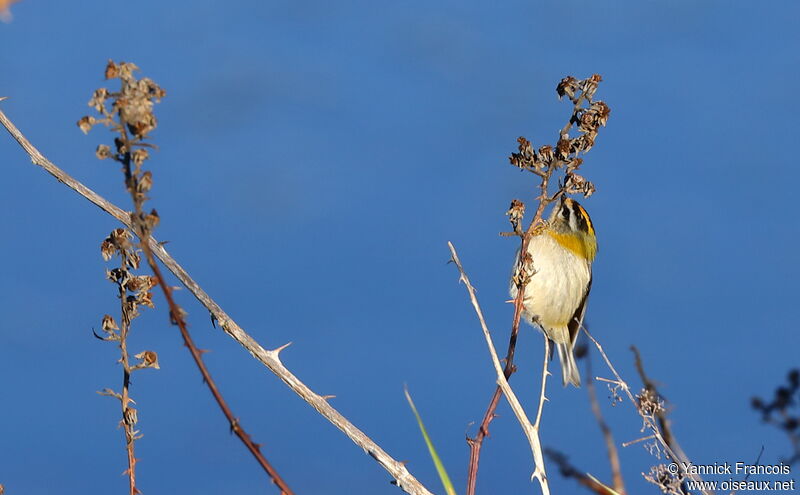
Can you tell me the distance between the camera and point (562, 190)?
2359 millimetres

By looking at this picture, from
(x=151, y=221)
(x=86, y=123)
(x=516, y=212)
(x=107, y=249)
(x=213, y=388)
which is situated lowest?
(x=213, y=388)

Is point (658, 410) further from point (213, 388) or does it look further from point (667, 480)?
point (213, 388)

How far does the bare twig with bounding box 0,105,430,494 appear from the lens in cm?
163

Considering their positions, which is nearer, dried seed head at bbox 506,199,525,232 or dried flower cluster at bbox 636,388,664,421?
dried flower cluster at bbox 636,388,664,421

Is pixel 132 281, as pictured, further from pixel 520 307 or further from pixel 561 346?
pixel 561 346

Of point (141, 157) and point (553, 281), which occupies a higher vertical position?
point (553, 281)

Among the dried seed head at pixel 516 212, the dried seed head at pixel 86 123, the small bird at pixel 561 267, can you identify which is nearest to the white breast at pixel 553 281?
the small bird at pixel 561 267

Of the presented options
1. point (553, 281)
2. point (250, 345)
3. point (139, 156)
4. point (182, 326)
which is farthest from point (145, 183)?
point (553, 281)

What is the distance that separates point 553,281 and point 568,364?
66 centimetres

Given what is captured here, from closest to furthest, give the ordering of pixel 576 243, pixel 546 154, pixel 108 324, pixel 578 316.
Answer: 1. pixel 108 324
2. pixel 546 154
3. pixel 576 243
4. pixel 578 316

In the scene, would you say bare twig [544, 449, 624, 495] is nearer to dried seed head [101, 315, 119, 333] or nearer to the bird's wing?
dried seed head [101, 315, 119, 333]

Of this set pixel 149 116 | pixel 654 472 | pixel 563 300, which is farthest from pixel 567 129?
pixel 563 300

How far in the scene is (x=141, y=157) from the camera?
1.39 metres

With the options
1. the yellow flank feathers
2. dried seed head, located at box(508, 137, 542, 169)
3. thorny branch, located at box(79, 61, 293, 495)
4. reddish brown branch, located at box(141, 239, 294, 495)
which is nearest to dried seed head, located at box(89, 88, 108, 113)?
thorny branch, located at box(79, 61, 293, 495)
